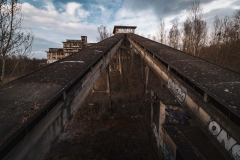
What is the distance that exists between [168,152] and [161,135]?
27.3 inches

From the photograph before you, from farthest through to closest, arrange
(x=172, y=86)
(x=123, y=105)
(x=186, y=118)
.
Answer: (x=123, y=105) < (x=186, y=118) < (x=172, y=86)

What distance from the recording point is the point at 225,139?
159 centimetres

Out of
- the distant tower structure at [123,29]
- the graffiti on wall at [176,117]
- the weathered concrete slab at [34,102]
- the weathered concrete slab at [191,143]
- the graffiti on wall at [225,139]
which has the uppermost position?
the distant tower structure at [123,29]

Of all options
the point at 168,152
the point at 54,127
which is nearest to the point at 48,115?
the point at 54,127

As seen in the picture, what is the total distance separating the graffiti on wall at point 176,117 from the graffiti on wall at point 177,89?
1529 millimetres

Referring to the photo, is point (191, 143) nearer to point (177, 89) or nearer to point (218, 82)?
point (177, 89)

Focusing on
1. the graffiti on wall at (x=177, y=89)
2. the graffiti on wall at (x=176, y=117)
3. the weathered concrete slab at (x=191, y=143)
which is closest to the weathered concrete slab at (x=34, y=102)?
the graffiti on wall at (x=177, y=89)

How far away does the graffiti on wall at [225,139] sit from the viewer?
4.79ft

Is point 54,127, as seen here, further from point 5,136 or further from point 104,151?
point 104,151

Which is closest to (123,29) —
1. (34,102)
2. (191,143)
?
(191,143)

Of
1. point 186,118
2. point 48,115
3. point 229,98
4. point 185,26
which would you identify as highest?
point 185,26

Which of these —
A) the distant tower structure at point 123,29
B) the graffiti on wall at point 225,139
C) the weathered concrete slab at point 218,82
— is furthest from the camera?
the distant tower structure at point 123,29

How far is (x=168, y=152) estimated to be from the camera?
4.05 m

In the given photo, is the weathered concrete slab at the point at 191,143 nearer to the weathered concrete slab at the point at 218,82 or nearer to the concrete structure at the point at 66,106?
the concrete structure at the point at 66,106
